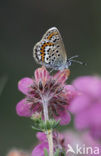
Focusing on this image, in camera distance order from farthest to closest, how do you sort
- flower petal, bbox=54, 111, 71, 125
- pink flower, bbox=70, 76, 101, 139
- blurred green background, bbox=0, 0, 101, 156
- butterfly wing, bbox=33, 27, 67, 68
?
blurred green background, bbox=0, 0, 101, 156
butterfly wing, bbox=33, 27, 67, 68
flower petal, bbox=54, 111, 71, 125
pink flower, bbox=70, 76, 101, 139

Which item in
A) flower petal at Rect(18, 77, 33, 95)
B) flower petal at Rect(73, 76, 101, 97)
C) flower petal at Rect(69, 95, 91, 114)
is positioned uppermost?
flower petal at Rect(73, 76, 101, 97)

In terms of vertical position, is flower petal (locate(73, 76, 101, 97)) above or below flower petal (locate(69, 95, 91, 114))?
above

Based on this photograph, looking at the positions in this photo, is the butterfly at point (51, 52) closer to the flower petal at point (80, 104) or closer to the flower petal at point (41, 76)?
the flower petal at point (41, 76)

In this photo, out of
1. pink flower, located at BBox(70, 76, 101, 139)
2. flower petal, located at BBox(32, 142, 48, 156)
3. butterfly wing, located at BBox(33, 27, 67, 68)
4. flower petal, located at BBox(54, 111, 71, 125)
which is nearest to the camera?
pink flower, located at BBox(70, 76, 101, 139)

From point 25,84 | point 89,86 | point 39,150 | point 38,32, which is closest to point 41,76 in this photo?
point 25,84

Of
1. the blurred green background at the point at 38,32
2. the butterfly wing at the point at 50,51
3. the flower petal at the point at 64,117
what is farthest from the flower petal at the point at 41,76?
the blurred green background at the point at 38,32

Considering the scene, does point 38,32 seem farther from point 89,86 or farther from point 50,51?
point 89,86

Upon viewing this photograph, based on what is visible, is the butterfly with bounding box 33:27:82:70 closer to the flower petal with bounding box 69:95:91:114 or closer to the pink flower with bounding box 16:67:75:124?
the pink flower with bounding box 16:67:75:124

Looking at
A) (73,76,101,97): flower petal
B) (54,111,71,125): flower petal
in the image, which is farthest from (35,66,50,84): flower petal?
(73,76,101,97): flower petal
